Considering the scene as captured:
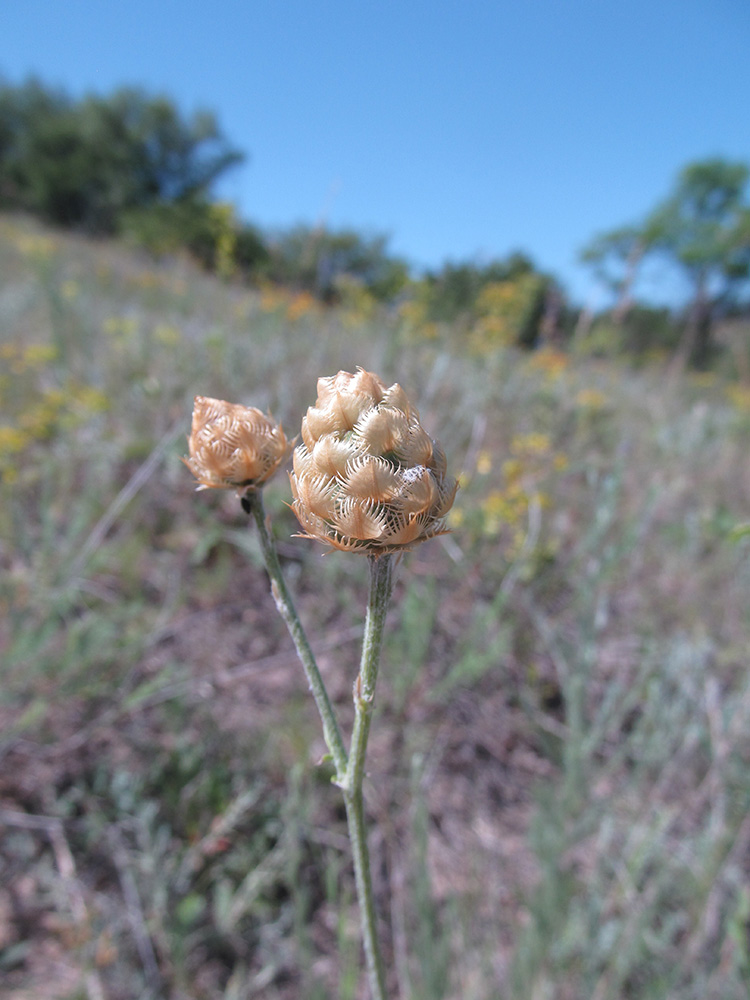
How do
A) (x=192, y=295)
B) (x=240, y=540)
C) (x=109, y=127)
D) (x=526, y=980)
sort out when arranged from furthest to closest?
(x=109, y=127)
(x=192, y=295)
(x=240, y=540)
(x=526, y=980)

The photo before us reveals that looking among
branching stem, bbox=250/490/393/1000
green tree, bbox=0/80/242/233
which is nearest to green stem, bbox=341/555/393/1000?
branching stem, bbox=250/490/393/1000

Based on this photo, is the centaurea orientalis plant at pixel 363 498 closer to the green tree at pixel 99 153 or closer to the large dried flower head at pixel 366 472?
the large dried flower head at pixel 366 472

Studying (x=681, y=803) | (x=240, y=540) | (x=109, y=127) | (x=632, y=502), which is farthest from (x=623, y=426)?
(x=109, y=127)

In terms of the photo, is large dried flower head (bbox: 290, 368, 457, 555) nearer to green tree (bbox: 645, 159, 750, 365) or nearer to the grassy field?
the grassy field

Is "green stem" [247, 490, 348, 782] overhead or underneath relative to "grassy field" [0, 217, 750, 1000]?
overhead

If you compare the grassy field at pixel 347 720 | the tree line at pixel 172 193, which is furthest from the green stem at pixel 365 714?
the tree line at pixel 172 193

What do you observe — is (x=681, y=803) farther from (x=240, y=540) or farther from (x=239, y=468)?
(x=239, y=468)

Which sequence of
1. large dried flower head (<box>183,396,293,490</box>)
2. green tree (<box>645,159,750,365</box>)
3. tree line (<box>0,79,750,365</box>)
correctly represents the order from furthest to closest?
1. green tree (<box>645,159,750,365</box>)
2. tree line (<box>0,79,750,365</box>)
3. large dried flower head (<box>183,396,293,490</box>)
